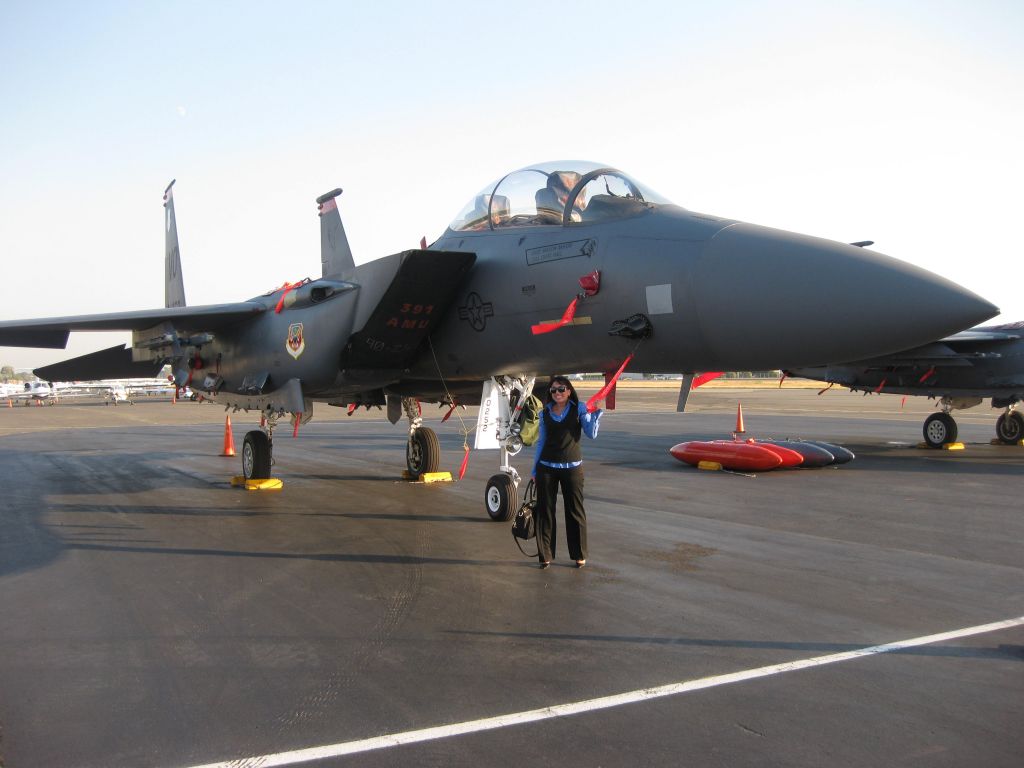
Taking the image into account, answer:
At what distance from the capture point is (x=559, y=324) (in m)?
6.47

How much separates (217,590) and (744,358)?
4112mm

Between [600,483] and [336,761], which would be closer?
[336,761]

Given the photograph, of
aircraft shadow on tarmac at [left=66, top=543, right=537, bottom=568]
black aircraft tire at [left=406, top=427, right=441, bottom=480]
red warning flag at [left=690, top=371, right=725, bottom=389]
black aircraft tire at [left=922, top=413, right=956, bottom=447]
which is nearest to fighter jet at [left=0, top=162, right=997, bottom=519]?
red warning flag at [left=690, top=371, right=725, bottom=389]

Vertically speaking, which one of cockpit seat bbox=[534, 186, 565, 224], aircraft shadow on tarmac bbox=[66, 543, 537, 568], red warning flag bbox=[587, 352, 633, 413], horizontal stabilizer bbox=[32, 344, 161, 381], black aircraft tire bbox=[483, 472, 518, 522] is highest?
cockpit seat bbox=[534, 186, 565, 224]

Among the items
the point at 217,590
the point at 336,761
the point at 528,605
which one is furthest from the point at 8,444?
the point at 336,761

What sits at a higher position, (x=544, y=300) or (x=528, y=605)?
(x=544, y=300)

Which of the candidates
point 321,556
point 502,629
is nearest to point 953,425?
point 321,556

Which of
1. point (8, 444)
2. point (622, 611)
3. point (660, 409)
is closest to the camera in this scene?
point (622, 611)

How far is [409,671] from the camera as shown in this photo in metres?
3.92

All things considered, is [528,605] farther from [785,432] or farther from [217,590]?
[785,432]

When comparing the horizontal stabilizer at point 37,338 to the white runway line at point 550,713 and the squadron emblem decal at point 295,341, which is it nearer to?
the squadron emblem decal at point 295,341

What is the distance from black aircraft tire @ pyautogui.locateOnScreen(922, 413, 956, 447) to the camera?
52.3 feet

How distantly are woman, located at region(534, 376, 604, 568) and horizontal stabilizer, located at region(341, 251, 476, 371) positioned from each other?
1.84 metres

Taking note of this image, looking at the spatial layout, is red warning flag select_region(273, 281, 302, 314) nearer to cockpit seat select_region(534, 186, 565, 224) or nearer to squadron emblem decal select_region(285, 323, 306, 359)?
squadron emblem decal select_region(285, 323, 306, 359)
